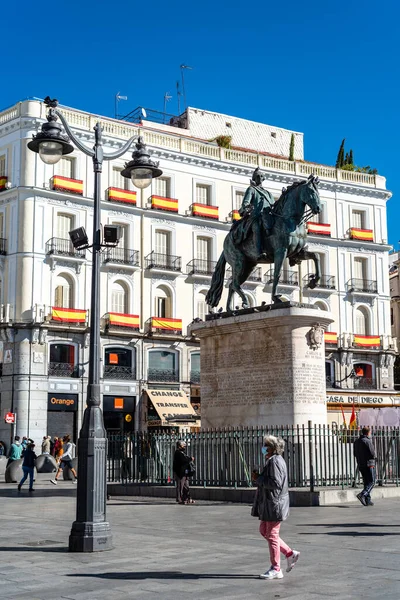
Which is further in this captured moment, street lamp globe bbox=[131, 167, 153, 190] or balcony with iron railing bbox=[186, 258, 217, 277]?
balcony with iron railing bbox=[186, 258, 217, 277]

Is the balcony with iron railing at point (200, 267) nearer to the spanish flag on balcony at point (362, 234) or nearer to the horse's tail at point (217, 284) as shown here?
the spanish flag on balcony at point (362, 234)

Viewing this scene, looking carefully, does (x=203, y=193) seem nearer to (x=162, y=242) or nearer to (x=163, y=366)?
(x=162, y=242)

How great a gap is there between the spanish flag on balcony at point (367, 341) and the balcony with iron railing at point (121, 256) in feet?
52.9

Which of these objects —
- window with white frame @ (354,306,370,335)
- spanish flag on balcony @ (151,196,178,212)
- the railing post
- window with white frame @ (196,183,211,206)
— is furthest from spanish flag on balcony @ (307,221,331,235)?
the railing post

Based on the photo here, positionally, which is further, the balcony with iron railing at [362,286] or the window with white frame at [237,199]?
the balcony with iron railing at [362,286]

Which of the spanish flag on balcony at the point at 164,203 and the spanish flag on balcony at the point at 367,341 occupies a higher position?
the spanish flag on balcony at the point at 164,203

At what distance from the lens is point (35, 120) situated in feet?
150

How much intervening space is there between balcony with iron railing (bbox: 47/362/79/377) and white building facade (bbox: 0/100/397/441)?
0.05m

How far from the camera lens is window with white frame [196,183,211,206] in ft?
173

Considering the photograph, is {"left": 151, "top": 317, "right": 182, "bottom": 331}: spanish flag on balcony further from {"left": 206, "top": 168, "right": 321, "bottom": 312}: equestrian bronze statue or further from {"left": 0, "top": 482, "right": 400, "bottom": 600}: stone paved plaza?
{"left": 0, "top": 482, "right": 400, "bottom": 600}: stone paved plaza

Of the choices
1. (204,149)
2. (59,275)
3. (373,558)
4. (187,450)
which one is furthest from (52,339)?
(373,558)

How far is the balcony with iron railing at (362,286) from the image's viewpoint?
186ft

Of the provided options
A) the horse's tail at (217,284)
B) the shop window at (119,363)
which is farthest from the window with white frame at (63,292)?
the horse's tail at (217,284)

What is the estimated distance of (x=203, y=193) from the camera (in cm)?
5288
